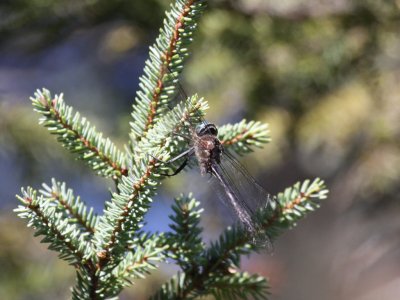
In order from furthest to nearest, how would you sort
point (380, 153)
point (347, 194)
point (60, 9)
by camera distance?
point (347, 194) → point (380, 153) → point (60, 9)

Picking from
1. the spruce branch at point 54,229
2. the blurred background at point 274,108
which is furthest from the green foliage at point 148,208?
the blurred background at point 274,108

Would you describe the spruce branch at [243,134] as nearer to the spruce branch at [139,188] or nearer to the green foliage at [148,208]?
the green foliage at [148,208]

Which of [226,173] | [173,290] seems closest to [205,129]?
[226,173]

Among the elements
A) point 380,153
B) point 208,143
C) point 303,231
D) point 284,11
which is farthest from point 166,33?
point 303,231

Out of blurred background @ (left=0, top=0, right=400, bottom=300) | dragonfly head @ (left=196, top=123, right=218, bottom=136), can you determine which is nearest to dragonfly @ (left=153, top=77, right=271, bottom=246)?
dragonfly head @ (left=196, top=123, right=218, bottom=136)

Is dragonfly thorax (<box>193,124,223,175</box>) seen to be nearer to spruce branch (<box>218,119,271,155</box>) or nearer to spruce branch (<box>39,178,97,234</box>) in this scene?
spruce branch (<box>218,119,271,155</box>)

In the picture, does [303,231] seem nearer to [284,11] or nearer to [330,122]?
[330,122]
